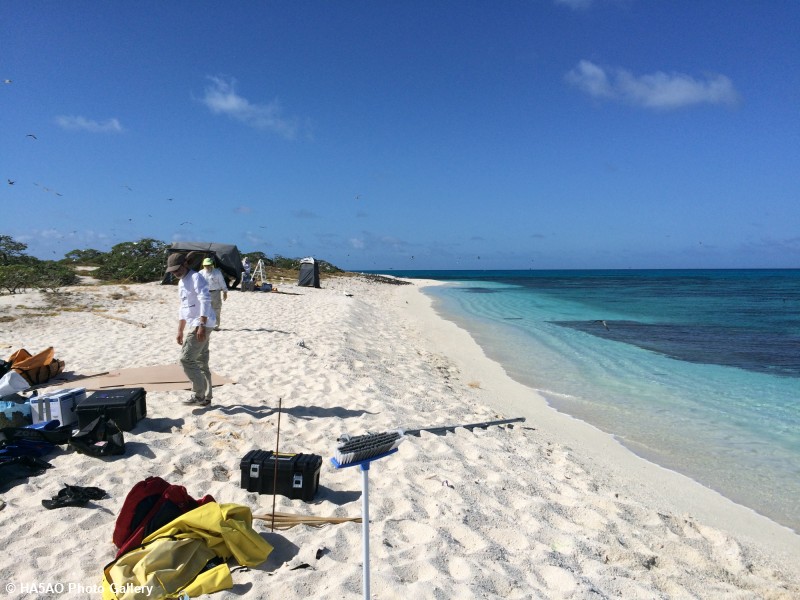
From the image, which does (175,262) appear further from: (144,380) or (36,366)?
(36,366)

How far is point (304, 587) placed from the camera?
288cm

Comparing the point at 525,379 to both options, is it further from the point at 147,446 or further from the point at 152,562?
the point at 152,562

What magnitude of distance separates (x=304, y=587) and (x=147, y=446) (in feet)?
8.70

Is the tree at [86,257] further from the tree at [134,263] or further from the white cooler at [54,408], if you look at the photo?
the white cooler at [54,408]

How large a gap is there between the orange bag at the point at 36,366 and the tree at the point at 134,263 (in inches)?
701

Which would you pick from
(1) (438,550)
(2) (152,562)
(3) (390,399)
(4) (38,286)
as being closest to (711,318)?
(3) (390,399)


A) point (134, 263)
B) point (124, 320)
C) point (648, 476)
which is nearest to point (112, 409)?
point (648, 476)

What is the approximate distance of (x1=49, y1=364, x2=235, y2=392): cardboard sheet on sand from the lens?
681 centimetres

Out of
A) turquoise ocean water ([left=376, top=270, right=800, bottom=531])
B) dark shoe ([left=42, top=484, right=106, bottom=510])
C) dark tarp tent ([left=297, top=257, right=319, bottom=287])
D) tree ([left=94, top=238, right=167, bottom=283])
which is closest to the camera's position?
dark shoe ([left=42, top=484, right=106, bottom=510])

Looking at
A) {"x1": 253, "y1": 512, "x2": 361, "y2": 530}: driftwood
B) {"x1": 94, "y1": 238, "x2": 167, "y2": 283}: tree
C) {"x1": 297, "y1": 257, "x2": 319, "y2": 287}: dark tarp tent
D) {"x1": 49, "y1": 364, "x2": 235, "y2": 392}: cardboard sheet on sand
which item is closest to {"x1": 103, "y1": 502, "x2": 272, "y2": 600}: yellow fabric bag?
{"x1": 253, "y1": 512, "x2": 361, "y2": 530}: driftwood

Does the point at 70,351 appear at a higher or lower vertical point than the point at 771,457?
higher

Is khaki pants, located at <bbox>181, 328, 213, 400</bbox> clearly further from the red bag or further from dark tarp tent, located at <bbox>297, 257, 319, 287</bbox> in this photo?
dark tarp tent, located at <bbox>297, 257, 319, 287</bbox>

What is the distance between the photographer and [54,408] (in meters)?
5.07

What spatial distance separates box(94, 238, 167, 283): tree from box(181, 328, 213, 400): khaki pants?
20086 millimetres
